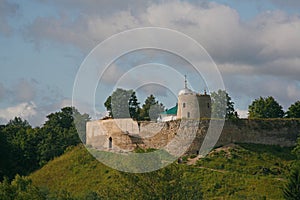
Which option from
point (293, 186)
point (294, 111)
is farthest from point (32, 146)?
point (293, 186)

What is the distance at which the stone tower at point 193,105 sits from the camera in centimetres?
4844

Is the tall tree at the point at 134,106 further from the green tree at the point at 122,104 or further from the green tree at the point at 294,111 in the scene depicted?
the green tree at the point at 294,111

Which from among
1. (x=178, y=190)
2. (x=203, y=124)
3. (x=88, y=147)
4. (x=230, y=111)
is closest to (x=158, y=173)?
(x=178, y=190)

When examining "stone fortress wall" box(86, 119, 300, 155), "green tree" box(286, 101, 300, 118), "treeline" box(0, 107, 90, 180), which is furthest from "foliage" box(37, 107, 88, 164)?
"green tree" box(286, 101, 300, 118)

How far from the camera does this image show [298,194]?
120 ft

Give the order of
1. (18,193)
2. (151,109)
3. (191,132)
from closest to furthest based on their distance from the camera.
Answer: (18,193)
(191,132)
(151,109)

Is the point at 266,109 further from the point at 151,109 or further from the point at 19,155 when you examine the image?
the point at 19,155

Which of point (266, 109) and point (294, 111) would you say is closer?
point (294, 111)

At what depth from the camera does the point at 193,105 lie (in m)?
48.7

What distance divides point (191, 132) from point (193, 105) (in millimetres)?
2239

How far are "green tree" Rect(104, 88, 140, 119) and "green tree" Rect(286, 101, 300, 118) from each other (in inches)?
506

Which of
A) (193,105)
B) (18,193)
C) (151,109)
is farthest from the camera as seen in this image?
(151,109)

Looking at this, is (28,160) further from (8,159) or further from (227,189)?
(227,189)

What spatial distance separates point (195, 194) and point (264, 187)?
31.3ft
